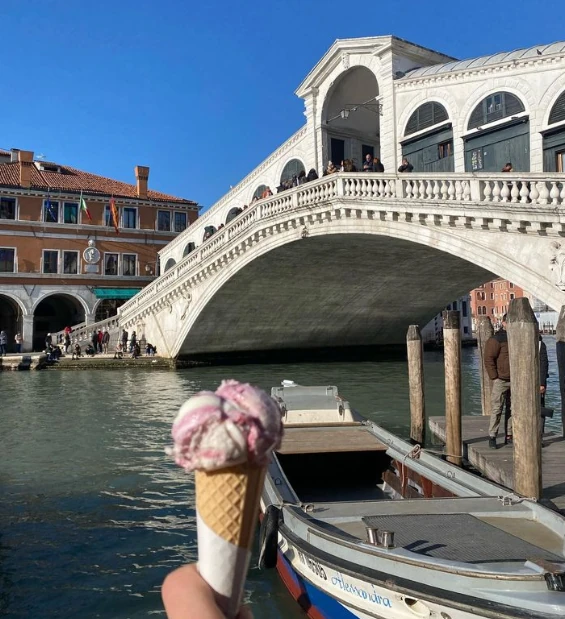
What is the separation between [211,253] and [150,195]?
447 inches

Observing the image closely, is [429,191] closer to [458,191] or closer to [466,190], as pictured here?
[458,191]

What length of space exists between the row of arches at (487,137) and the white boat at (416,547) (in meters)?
7.83

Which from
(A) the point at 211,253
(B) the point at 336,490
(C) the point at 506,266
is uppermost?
(A) the point at 211,253

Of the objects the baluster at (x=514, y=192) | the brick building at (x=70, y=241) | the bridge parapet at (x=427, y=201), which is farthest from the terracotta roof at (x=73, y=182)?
the baluster at (x=514, y=192)

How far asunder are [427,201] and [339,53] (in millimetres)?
6735

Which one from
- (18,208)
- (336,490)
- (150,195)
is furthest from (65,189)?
(336,490)

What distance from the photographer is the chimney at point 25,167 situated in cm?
2297

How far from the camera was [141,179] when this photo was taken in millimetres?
25672

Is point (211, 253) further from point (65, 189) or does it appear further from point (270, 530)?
point (270, 530)

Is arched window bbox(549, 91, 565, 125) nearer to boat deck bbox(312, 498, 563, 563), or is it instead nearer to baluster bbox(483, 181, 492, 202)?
baluster bbox(483, 181, 492, 202)

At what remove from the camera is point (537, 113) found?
10352 mm

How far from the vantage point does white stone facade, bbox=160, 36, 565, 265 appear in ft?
34.1

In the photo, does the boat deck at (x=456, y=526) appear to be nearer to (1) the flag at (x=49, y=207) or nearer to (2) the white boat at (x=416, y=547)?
(2) the white boat at (x=416, y=547)

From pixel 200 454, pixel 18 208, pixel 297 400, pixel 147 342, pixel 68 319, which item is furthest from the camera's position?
pixel 68 319
